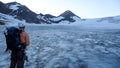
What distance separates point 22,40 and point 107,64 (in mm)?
3882

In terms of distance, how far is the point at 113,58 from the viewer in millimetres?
10195

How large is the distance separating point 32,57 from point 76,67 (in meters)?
2.72

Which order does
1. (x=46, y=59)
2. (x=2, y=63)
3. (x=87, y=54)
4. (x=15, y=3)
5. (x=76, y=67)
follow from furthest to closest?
(x=15, y=3), (x=87, y=54), (x=46, y=59), (x=2, y=63), (x=76, y=67)

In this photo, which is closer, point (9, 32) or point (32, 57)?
point (9, 32)

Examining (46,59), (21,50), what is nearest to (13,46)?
(21,50)

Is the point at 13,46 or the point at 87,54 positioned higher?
the point at 13,46

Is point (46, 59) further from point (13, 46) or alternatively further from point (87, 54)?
point (13, 46)

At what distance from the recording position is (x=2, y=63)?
937 cm

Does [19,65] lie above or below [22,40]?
below

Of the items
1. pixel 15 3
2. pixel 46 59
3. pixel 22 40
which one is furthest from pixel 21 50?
pixel 15 3

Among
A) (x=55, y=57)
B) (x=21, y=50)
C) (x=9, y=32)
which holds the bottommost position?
(x=55, y=57)

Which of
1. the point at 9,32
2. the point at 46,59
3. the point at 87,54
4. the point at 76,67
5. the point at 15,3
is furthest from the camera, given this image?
the point at 15,3

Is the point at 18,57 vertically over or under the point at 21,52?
under

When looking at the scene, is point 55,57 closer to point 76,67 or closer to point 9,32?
point 76,67
